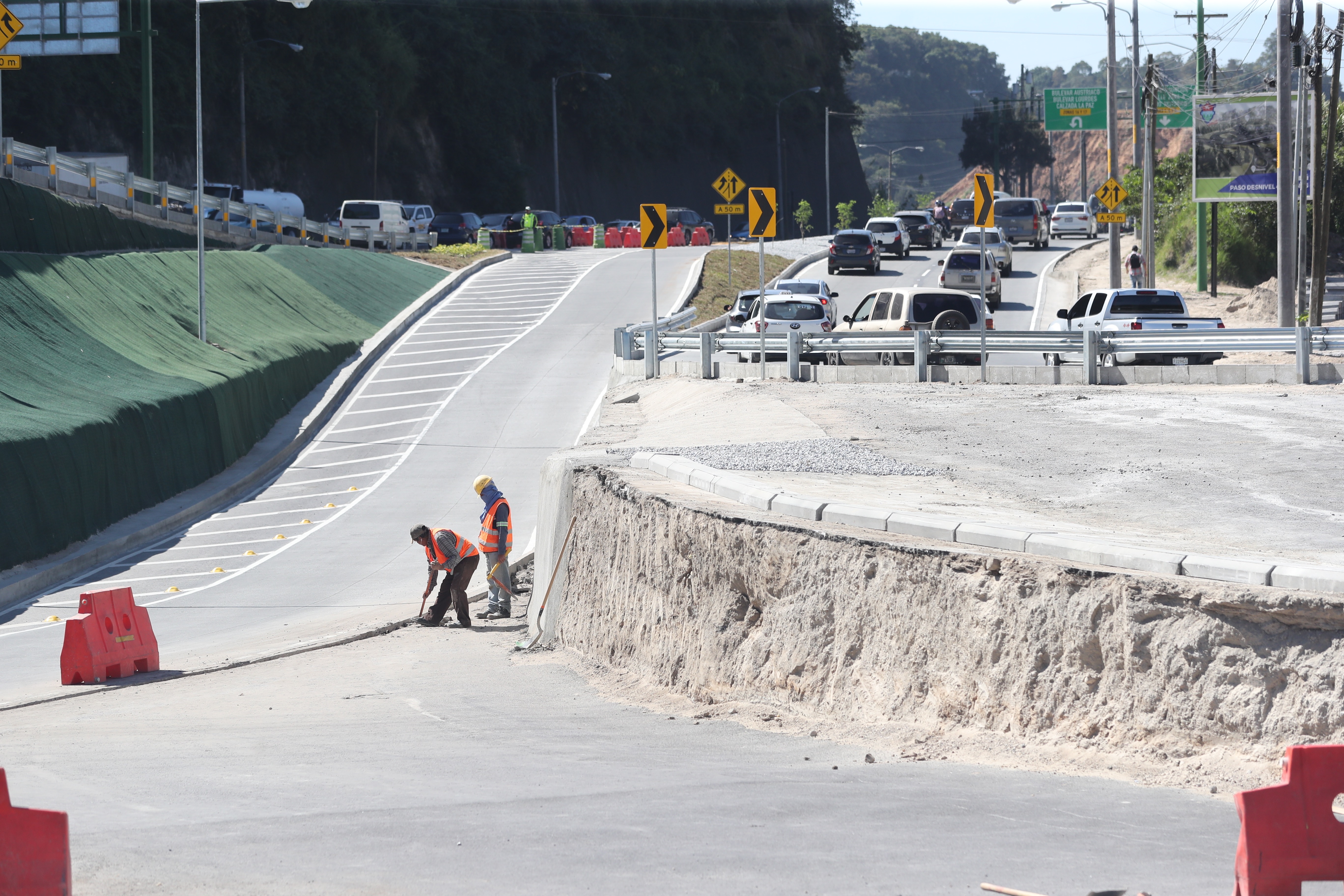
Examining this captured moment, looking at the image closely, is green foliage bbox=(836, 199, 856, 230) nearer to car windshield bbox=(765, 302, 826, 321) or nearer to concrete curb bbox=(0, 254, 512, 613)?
concrete curb bbox=(0, 254, 512, 613)

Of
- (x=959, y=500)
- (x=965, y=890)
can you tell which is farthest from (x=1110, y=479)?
(x=965, y=890)

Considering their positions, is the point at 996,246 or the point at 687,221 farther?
the point at 687,221

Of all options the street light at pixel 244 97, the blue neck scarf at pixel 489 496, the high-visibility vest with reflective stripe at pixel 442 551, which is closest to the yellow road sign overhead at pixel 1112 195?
the blue neck scarf at pixel 489 496

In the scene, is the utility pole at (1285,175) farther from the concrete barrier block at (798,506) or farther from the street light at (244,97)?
the street light at (244,97)

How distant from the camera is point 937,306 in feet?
93.6

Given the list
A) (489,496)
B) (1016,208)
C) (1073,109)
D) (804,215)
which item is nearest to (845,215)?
(804,215)

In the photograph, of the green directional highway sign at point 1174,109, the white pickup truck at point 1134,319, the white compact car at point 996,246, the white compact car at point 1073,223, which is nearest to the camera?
the white pickup truck at point 1134,319

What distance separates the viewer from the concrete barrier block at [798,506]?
415 inches

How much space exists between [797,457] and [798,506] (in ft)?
13.6

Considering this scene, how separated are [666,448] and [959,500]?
15.2 feet

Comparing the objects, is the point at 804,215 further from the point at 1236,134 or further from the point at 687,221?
the point at 1236,134

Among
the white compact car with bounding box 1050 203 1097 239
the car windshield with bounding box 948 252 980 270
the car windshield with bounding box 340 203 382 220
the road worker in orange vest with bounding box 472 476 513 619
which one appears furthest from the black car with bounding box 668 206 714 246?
the road worker in orange vest with bounding box 472 476 513 619

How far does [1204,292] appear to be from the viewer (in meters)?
46.4

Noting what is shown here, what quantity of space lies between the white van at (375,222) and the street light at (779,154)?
48248 millimetres
